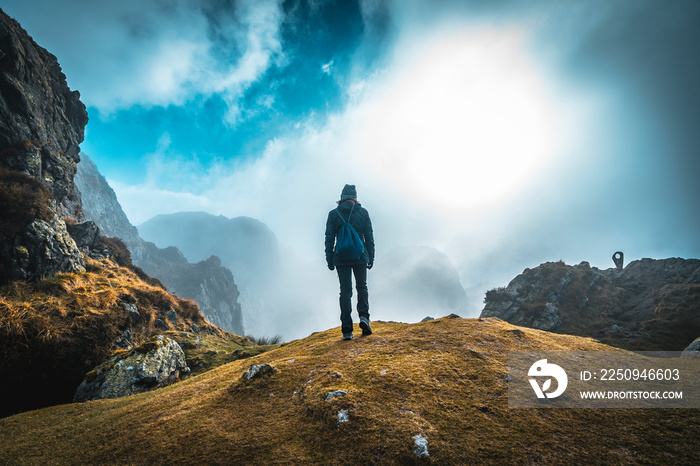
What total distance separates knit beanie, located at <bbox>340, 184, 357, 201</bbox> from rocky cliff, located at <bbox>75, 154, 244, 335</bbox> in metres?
102

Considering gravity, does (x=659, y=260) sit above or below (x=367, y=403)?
above

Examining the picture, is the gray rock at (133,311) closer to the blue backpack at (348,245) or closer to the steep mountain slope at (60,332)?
the steep mountain slope at (60,332)

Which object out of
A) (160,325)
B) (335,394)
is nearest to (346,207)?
(335,394)

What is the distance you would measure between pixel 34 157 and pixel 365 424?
2426 cm

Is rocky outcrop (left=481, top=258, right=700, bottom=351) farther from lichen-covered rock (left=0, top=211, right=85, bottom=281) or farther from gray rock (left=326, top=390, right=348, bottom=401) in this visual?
lichen-covered rock (left=0, top=211, right=85, bottom=281)

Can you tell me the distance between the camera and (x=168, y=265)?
11044 cm

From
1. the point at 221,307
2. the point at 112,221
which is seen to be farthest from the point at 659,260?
the point at 112,221

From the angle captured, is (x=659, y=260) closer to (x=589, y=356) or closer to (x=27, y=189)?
(x=589, y=356)

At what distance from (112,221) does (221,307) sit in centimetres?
6326

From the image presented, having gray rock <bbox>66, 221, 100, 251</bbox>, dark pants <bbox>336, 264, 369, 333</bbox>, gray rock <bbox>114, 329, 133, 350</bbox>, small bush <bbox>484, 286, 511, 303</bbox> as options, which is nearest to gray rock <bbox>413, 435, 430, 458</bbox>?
dark pants <bbox>336, 264, 369, 333</bbox>

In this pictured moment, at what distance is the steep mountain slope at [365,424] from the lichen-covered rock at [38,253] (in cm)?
918

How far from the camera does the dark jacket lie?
750 centimetres

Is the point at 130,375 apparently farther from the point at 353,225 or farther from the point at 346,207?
the point at 346,207

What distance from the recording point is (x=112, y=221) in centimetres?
11681
